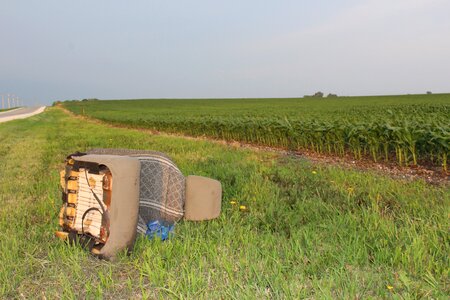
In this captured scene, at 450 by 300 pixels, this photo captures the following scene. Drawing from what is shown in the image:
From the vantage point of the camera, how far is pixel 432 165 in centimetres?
680

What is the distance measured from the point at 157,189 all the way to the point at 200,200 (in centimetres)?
46

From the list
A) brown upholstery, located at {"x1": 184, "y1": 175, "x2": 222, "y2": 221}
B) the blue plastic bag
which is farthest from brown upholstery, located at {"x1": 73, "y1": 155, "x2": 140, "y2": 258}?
brown upholstery, located at {"x1": 184, "y1": 175, "x2": 222, "y2": 221}

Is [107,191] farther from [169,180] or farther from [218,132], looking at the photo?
[218,132]

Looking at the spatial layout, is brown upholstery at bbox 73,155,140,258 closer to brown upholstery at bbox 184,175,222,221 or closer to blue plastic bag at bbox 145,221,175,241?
blue plastic bag at bbox 145,221,175,241

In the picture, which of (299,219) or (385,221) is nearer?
(385,221)

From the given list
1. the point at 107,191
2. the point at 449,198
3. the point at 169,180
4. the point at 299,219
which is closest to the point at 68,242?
the point at 107,191

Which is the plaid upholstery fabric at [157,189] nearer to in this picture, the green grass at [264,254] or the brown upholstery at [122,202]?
the green grass at [264,254]

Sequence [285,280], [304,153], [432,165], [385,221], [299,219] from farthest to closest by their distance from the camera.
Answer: [304,153] → [432,165] → [299,219] → [385,221] → [285,280]

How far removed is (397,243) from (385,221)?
456 mm

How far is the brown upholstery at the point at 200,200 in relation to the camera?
3223 millimetres

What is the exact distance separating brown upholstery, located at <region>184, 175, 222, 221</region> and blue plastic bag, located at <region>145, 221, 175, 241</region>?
373 mm

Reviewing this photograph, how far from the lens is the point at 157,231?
284 cm

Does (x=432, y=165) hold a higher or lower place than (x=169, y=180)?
lower

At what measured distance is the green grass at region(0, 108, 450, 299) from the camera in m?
2.09
